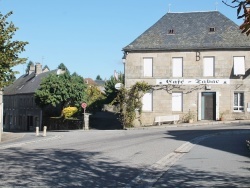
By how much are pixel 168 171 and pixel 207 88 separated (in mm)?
21889

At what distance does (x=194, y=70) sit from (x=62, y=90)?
1681 cm

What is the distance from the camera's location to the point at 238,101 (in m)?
31.4

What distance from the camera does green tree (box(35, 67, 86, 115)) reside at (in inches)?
1705

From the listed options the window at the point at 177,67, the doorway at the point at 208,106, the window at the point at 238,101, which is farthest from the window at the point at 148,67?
the window at the point at 238,101

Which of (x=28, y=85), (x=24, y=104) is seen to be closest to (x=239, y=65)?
(x=24, y=104)

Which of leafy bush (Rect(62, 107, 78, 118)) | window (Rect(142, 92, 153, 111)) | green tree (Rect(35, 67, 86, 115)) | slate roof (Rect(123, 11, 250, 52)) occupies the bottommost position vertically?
leafy bush (Rect(62, 107, 78, 118))

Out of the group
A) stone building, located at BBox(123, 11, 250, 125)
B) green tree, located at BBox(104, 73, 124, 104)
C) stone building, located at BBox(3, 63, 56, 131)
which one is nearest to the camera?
stone building, located at BBox(123, 11, 250, 125)

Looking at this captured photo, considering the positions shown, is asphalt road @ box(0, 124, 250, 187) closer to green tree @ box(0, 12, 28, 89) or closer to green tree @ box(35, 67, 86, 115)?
green tree @ box(0, 12, 28, 89)

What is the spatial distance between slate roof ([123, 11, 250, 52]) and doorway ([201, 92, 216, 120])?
3.70 metres

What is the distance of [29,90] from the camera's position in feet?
191

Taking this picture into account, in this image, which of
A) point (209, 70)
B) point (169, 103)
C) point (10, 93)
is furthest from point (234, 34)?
point (10, 93)

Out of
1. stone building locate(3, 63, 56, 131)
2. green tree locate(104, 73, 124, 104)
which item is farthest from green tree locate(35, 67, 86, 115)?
stone building locate(3, 63, 56, 131)

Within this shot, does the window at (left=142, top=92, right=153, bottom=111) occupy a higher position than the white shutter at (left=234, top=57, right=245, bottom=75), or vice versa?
the white shutter at (left=234, top=57, right=245, bottom=75)

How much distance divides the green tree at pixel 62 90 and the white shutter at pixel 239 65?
60.4 feet
